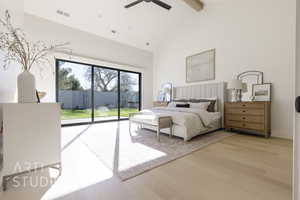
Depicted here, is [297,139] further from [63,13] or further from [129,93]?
[129,93]

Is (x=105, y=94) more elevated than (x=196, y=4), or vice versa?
(x=196, y=4)

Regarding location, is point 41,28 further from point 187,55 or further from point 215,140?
point 215,140

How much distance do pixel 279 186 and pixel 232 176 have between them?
16.1 inches

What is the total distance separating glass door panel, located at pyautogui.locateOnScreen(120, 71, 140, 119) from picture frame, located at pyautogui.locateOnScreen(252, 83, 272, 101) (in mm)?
4258

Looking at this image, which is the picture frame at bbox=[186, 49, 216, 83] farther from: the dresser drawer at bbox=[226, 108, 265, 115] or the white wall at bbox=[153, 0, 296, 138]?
the dresser drawer at bbox=[226, 108, 265, 115]

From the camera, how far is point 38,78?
3.79m

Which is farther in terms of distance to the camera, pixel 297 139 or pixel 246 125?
pixel 246 125

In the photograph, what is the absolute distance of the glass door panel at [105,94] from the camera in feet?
16.6

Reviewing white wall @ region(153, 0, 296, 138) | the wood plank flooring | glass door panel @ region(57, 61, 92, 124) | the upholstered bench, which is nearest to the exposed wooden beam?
white wall @ region(153, 0, 296, 138)

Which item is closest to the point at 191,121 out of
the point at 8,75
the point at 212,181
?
the point at 212,181

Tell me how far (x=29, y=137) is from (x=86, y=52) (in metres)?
3.75

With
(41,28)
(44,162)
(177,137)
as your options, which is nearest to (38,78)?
(41,28)

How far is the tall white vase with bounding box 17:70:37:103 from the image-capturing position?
1.54m

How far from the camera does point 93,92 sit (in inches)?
194
